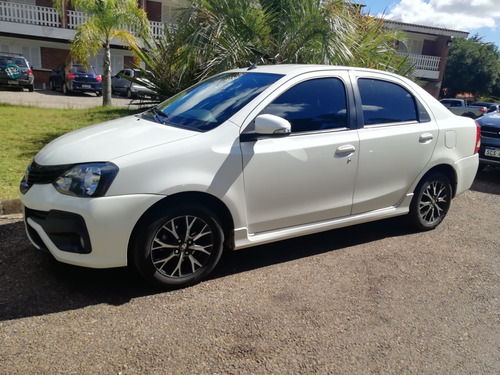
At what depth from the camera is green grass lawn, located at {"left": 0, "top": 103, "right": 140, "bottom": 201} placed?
219 inches

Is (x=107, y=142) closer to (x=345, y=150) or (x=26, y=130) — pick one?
(x=345, y=150)

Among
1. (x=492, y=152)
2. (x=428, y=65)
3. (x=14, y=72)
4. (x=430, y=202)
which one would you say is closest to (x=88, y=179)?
(x=430, y=202)

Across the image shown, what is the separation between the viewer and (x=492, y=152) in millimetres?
7762

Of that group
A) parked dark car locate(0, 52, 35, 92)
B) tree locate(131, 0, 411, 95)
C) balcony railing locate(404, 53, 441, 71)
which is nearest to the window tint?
tree locate(131, 0, 411, 95)

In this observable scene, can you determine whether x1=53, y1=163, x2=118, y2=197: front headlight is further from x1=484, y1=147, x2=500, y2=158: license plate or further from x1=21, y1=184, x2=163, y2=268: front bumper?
x1=484, y1=147, x2=500, y2=158: license plate

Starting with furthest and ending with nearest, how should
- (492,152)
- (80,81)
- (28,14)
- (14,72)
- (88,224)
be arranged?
(28,14) < (80,81) < (14,72) < (492,152) < (88,224)

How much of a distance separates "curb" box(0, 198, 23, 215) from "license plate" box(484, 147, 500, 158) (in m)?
7.52

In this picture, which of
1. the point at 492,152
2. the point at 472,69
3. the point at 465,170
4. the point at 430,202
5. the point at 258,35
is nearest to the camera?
the point at 430,202

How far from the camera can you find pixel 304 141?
144 inches

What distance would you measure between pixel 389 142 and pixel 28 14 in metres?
26.3

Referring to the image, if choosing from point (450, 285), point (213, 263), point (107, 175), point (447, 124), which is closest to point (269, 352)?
point (213, 263)

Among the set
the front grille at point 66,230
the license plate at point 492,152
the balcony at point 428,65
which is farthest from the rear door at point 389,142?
the balcony at point 428,65

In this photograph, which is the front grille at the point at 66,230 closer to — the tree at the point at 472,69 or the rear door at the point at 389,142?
the rear door at the point at 389,142

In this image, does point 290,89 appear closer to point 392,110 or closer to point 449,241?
point 392,110
